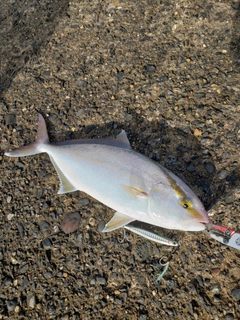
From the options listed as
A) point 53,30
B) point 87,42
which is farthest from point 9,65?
point 87,42

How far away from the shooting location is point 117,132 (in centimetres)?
326

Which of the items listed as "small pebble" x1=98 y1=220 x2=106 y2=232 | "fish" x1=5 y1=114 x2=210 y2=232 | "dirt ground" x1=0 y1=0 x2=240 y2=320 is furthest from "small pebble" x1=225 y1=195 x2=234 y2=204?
→ "small pebble" x1=98 y1=220 x2=106 y2=232

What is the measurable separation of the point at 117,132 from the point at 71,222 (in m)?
1.04

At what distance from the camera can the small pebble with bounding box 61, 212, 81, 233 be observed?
2.93 metres

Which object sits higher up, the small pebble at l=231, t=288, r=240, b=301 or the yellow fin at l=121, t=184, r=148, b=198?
the yellow fin at l=121, t=184, r=148, b=198

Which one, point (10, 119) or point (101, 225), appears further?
point (10, 119)

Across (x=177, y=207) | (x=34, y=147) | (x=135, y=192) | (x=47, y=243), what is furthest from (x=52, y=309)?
(x=34, y=147)

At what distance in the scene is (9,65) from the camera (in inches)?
159

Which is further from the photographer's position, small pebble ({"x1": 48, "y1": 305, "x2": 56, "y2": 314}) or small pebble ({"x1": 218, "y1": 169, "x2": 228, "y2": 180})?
small pebble ({"x1": 218, "y1": 169, "x2": 228, "y2": 180})

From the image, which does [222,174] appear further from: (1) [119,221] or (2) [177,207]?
(1) [119,221]

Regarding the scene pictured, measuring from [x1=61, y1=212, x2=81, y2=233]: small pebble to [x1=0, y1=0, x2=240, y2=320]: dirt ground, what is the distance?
0.05m

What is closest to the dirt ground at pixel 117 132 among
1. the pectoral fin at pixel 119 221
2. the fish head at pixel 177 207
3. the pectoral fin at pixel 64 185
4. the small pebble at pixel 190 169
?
the small pebble at pixel 190 169

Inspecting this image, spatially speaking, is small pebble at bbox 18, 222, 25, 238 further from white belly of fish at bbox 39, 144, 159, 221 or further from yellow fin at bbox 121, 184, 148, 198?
yellow fin at bbox 121, 184, 148, 198

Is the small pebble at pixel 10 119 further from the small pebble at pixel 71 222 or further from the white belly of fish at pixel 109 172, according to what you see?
the small pebble at pixel 71 222
